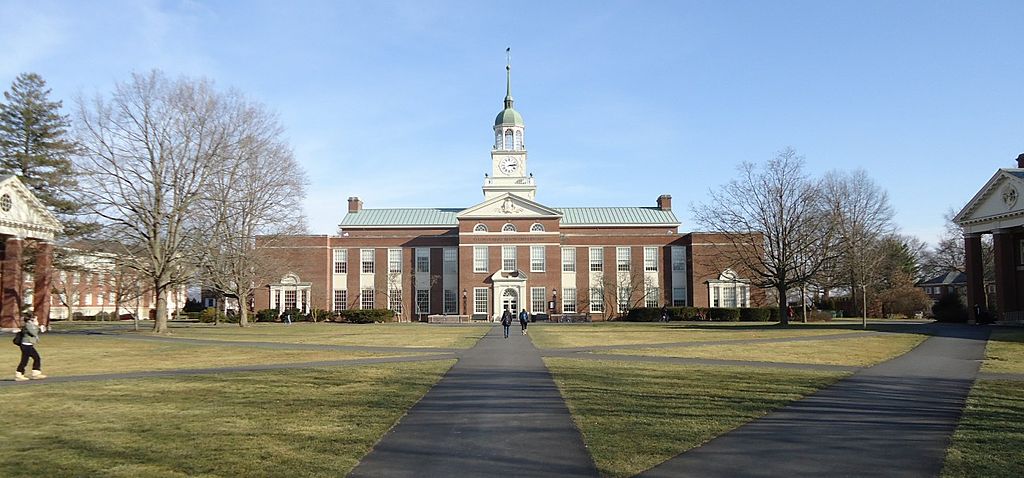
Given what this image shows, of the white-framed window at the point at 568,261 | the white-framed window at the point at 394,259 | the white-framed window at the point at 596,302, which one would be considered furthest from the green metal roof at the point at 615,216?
the white-framed window at the point at 394,259

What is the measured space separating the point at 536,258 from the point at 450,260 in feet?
29.4

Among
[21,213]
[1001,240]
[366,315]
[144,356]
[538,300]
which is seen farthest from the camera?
[538,300]

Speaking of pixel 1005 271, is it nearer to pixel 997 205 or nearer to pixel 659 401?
pixel 997 205

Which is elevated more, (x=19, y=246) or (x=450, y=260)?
(x=450, y=260)

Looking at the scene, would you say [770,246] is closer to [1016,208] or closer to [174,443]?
[1016,208]

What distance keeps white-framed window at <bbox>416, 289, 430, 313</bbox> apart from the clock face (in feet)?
50.7

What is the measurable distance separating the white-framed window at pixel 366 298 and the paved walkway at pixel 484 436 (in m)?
56.0

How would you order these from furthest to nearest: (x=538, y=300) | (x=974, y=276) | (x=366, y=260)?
(x=366, y=260), (x=538, y=300), (x=974, y=276)

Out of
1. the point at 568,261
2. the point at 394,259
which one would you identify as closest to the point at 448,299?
the point at 394,259

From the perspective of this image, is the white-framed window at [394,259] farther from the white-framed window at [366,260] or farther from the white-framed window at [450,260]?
the white-framed window at [450,260]

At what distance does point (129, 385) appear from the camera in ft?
48.5

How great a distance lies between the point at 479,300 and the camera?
2591 inches

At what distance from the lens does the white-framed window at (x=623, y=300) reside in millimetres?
66688

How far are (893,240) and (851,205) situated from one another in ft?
51.6
